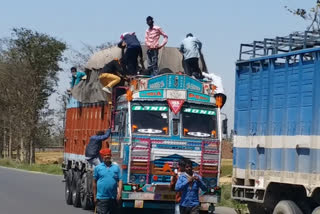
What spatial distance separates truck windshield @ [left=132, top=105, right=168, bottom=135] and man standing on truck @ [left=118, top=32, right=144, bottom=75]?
174cm

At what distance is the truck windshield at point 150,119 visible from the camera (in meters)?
17.2

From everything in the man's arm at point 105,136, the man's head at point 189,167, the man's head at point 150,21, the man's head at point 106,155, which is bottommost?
the man's head at point 189,167

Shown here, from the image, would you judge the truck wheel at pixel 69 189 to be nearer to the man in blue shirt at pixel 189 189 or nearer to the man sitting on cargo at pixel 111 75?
the man sitting on cargo at pixel 111 75

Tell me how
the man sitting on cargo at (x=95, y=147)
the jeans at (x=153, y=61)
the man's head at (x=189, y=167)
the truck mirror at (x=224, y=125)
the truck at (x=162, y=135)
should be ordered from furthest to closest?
the jeans at (x=153, y=61) < the man sitting on cargo at (x=95, y=147) < the truck mirror at (x=224, y=125) < the truck at (x=162, y=135) < the man's head at (x=189, y=167)

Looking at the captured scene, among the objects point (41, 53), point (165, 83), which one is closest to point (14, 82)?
point (41, 53)

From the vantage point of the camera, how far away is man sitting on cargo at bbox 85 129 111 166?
61.7 ft

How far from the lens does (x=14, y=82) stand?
220 ft

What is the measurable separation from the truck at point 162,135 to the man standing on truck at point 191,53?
887mm

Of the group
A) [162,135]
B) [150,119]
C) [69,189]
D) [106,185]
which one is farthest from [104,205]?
[69,189]

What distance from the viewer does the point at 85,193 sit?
68.3ft

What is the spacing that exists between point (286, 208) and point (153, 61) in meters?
7.09

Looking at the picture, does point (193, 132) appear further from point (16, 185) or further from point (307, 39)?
point (16, 185)

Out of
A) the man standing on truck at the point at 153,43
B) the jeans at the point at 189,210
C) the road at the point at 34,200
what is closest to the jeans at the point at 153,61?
the man standing on truck at the point at 153,43

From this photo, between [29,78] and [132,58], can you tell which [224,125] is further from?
[29,78]
